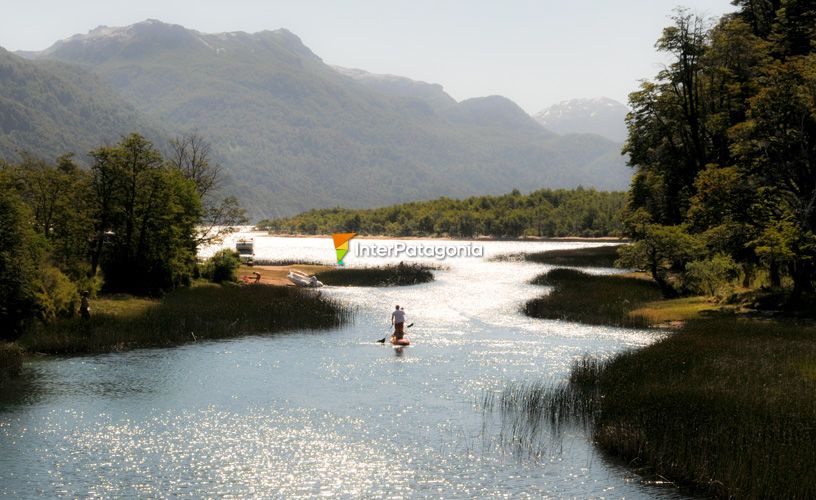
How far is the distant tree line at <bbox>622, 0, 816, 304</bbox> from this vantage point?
1854 inches

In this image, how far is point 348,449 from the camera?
24.0m

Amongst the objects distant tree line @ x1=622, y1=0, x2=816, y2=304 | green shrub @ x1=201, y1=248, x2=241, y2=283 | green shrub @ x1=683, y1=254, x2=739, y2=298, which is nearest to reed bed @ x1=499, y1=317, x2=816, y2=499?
distant tree line @ x1=622, y1=0, x2=816, y2=304

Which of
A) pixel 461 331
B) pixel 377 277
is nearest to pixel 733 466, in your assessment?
pixel 461 331

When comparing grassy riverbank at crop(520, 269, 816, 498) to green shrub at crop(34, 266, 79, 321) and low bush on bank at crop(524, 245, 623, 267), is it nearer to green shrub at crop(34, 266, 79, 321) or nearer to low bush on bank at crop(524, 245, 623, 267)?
green shrub at crop(34, 266, 79, 321)

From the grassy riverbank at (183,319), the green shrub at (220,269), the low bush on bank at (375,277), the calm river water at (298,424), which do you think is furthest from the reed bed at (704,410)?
the low bush on bank at (375,277)

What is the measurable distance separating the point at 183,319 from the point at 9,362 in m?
14.6

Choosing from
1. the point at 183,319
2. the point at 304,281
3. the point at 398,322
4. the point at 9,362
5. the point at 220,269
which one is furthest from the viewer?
the point at 304,281

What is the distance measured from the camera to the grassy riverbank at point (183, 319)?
132ft

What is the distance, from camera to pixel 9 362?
33906mm

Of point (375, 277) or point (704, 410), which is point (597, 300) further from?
point (375, 277)

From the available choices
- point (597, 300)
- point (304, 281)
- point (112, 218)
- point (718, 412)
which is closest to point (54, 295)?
point (112, 218)

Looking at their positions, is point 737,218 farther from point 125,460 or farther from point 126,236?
point 126,236

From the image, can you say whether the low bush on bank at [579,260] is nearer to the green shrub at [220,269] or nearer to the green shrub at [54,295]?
the green shrub at [220,269]

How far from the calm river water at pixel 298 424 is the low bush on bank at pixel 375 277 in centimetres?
4199
